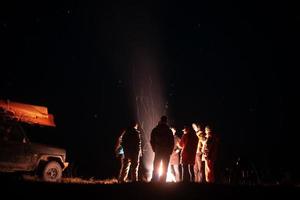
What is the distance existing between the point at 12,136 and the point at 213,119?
130 ft

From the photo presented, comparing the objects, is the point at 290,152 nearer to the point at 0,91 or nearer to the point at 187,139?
the point at 187,139

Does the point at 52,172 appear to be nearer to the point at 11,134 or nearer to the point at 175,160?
the point at 11,134

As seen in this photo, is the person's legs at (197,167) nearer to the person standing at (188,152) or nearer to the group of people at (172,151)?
the group of people at (172,151)

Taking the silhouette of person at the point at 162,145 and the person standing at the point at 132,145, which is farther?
the person standing at the point at 132,145

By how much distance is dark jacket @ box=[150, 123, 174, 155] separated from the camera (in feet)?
36.3

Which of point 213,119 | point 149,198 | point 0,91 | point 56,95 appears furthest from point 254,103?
point 149,198

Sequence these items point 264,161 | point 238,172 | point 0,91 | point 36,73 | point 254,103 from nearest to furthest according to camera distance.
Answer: point 238,172
point 264,161
point 0,91
point 254,103
point 36,73

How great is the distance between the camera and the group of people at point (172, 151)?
36.4 feet

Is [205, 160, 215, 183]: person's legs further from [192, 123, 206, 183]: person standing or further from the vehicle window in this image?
the vehicle window

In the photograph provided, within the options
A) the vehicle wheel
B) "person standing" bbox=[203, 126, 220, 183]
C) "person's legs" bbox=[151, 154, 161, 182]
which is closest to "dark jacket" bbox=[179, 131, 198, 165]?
"person standing" bbox=[203, 126, 220, 183]

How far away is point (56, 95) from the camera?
6162cm

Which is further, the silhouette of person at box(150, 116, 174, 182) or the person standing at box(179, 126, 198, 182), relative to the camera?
the person standing at box(179, 126, 198, 182)

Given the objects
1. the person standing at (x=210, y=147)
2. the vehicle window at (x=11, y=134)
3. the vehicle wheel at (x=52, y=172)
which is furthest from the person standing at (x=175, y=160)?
the vehicle window at (x=11, y=134)

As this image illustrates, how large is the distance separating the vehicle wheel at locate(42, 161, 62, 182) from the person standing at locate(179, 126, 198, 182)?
15.1 feet
